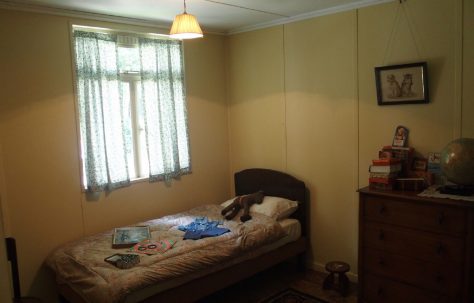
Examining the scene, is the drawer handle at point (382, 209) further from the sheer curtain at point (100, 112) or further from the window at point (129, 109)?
the sheer curtain at point (100, 112)

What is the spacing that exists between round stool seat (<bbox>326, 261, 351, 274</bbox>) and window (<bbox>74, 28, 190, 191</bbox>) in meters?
1.73

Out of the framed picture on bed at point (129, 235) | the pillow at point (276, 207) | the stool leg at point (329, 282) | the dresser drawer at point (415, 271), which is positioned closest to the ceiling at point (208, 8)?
the pillow at point (276, 207)

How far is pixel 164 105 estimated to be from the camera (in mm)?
3828

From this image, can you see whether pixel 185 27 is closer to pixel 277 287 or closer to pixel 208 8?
pixel 208 8

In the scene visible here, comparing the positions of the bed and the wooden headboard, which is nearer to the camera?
the bed

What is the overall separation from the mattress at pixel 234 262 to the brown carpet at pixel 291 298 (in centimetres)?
39

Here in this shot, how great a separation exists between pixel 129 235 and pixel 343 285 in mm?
1831

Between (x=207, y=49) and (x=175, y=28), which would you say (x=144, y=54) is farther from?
(x=175, y=28)

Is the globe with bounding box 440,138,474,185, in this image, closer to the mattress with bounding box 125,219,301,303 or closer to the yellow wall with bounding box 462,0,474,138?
the yellow wall with bounding box 462,0,474,138

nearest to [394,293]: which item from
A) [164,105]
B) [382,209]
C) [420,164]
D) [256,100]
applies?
[382,209]

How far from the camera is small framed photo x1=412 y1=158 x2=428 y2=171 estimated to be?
9.65ft

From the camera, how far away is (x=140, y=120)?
3764 millimetres

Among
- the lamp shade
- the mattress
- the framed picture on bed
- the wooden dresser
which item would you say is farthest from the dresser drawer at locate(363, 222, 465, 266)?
the lamp shade

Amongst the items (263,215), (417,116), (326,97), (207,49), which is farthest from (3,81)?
(417,116)
